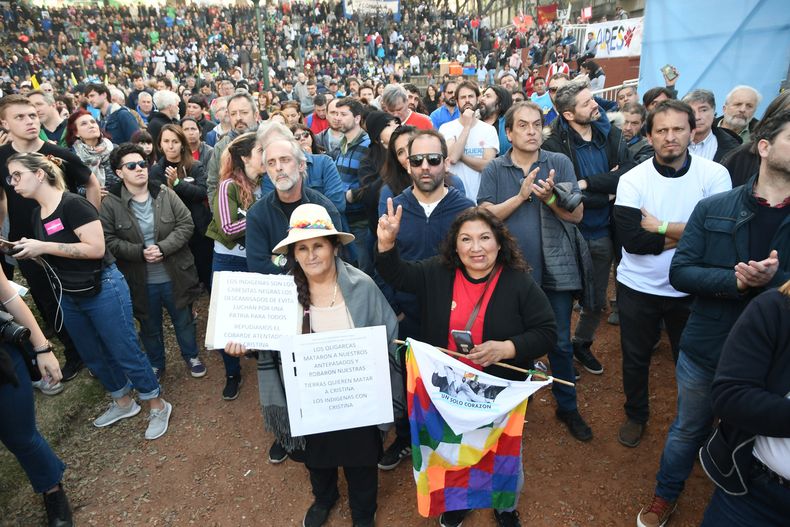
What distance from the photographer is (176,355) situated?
5.51m

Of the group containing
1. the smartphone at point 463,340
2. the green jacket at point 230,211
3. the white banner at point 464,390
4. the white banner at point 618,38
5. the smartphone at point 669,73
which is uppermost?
the white banner at point 618,38

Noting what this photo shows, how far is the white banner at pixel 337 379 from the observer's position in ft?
8.90

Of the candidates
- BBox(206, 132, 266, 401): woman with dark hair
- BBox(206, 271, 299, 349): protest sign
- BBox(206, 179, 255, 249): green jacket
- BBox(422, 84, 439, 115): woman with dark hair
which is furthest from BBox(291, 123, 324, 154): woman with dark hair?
BBox(422, 84, 439, 115): woman with dark hair

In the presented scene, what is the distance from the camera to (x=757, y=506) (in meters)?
2.07

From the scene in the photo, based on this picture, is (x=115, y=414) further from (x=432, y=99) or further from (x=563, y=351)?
(x=432, y=99)

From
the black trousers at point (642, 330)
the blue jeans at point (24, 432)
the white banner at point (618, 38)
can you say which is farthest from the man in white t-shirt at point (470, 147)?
the white banner at point (618, 38)

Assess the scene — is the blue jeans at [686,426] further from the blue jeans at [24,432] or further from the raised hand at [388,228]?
the blue jeans at [24,432]

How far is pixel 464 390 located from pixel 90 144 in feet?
17.8

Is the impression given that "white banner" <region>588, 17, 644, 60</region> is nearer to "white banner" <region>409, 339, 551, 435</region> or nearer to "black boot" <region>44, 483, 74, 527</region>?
"white banner" <region>409, 339, 551, 435</region>

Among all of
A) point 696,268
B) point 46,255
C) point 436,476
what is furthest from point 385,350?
point 46,255

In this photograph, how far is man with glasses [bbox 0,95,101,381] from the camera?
4.40 meters

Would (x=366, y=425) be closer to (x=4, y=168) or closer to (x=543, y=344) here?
(x=543, y=344)

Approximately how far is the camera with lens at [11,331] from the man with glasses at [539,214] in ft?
9.78

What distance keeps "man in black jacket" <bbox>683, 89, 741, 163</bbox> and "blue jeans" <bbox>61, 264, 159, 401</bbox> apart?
5025 millimetres
